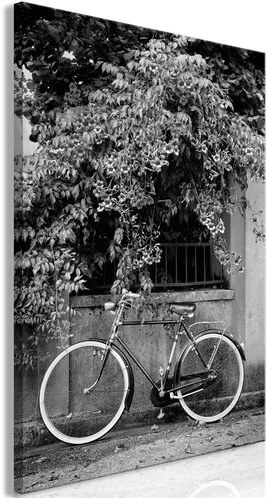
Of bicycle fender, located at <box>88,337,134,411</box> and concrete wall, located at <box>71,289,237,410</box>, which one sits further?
bicycle fender, located at <box>88,337,134,411</box>

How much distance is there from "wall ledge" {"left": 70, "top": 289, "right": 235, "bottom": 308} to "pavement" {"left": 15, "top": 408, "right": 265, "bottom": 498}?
2.05ft

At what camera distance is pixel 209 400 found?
4465 millimetres

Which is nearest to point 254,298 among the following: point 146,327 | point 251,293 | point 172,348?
point 251,293

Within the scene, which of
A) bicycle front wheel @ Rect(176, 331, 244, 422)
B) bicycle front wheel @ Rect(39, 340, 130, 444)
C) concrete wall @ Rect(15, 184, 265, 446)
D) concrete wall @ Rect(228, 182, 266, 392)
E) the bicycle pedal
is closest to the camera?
bicycle front wheel @ Rect(39, 340, 130, 444)

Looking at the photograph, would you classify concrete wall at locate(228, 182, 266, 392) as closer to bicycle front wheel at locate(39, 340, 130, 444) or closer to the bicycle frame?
the bicycle frame

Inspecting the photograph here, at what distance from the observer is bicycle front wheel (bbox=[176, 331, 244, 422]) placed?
4348mm

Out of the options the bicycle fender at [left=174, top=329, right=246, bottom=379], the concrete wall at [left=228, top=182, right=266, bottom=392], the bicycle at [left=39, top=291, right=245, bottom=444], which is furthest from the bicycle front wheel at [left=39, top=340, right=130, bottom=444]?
the concrete wall at [left=228, top=182, right=266, bottom=392]

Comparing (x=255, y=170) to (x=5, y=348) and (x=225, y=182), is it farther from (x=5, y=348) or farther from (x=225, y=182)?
(x=5, y=348)

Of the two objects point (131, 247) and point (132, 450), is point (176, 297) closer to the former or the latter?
point (131, 247)

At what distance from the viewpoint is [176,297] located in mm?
4270

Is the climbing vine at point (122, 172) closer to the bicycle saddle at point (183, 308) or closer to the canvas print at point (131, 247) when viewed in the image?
the canvas print at point (131, 247)

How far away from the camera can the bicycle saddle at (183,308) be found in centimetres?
427

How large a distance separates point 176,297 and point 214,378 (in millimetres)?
531

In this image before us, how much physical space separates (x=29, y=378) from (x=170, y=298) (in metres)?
0.94
